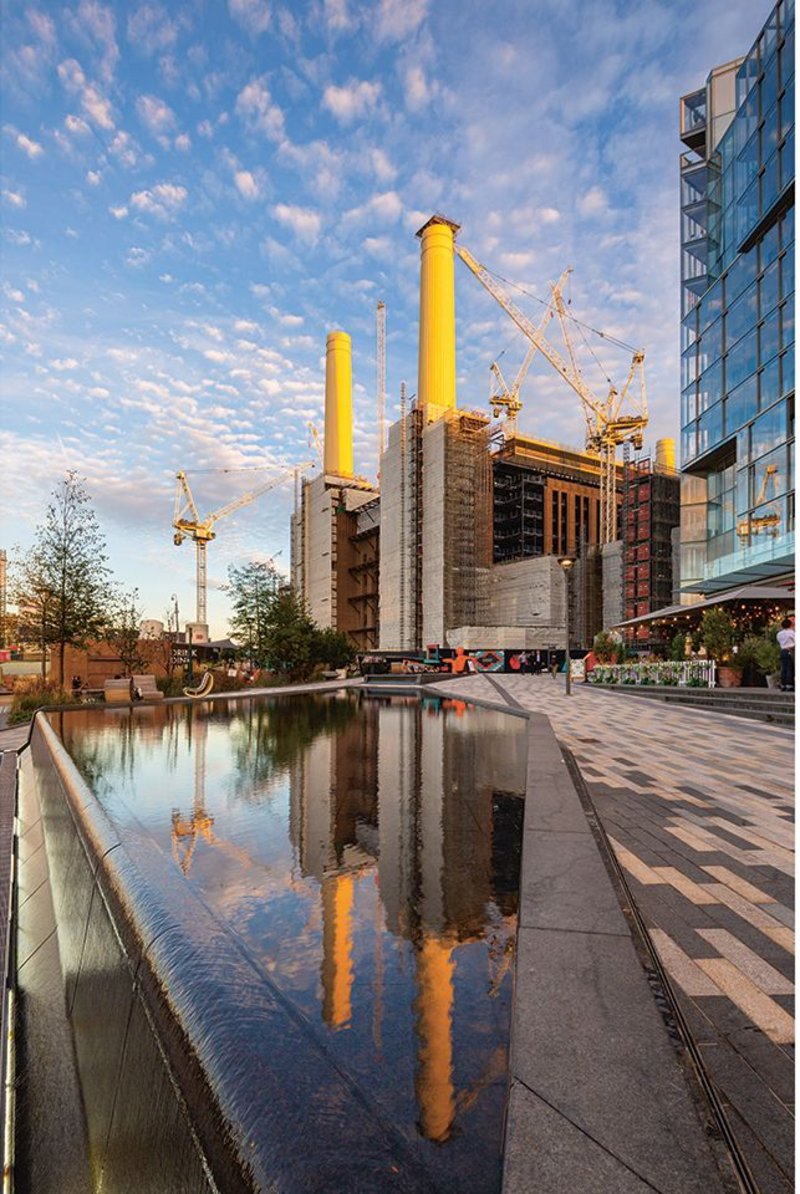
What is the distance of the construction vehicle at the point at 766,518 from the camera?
25.0 metres

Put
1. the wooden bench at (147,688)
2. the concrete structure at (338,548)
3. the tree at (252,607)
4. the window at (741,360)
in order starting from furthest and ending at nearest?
1. the concrete structure at (338,548)
2. the tree at (252,607)
3. the window at (741,360)
4. the wooden bench at (147,688)

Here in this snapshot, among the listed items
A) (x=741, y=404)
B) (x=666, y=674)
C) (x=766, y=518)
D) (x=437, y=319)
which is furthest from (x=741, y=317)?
(x=437, y=319)

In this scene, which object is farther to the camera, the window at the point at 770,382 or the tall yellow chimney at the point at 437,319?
the tall yellow chimney at the point at 437,319

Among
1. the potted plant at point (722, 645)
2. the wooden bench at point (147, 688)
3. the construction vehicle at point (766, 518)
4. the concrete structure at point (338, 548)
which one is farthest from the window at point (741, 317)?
the concrete structure at point (338, 548)

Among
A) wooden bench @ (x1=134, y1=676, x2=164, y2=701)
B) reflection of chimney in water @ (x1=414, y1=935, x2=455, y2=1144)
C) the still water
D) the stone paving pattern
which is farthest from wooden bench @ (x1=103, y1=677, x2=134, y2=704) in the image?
reflection of chimney in water @ (x1=414, y1=935, x2=455, y2=1144)

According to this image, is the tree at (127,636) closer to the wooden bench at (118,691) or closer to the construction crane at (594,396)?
the wooden bench at (118,691)

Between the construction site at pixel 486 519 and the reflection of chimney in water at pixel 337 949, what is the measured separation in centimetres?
5326

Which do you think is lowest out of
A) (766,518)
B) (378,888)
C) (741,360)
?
(378,888)

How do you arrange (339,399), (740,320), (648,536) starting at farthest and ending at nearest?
(339,399) < (648,536) < (740,320)

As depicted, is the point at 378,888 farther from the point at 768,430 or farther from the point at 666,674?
the point at 768,430

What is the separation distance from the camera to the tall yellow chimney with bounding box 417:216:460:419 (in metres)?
73.5

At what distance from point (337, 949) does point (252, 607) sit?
32934 mm

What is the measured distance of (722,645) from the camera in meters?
20.2

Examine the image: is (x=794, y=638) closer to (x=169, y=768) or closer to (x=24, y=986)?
(x=169, y=768)
